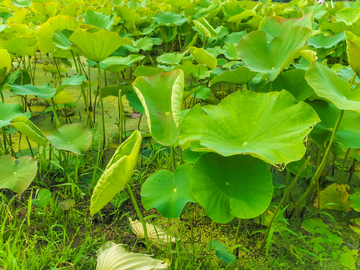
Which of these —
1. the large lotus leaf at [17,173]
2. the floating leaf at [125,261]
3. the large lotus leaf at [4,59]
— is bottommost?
the floating leaf at [125,261]

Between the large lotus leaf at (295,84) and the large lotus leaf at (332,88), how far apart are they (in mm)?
165

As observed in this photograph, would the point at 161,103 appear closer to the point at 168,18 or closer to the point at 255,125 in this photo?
Answer: the point at 255,125

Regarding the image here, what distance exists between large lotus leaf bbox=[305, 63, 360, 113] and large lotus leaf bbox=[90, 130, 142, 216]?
489 millimetres

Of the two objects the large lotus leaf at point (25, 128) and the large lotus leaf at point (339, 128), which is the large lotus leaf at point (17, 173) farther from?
the large lotus leaf at point (339, 128)

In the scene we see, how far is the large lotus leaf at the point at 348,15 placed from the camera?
1.96 meters

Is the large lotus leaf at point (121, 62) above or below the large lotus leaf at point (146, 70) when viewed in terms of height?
below

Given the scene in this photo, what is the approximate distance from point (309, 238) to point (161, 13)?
6.75 feet

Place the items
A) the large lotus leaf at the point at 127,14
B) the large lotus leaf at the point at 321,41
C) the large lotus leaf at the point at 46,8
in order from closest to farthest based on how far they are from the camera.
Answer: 1. the large lotus leaf at the point at 321,41
2. the large lotus leaf at the point at 46,8
3. the large lotus leaf at the point at 127,14

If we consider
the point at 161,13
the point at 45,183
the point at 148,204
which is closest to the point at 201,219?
the point at 148,204

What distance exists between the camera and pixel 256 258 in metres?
1.03

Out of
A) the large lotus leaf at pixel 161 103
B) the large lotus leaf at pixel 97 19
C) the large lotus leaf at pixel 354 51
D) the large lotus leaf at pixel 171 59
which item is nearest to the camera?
the large lotus leaf at pixel 354 51

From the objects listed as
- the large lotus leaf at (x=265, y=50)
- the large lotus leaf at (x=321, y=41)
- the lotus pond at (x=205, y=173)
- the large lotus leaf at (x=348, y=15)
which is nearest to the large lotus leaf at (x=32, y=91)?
the lotus pond at (x=205, y=173)

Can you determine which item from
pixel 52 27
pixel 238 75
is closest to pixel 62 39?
pixel 52 27

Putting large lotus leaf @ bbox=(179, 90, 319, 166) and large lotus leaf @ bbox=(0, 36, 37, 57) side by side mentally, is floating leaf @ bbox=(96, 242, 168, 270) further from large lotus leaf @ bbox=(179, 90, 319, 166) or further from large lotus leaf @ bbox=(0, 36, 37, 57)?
large lotus leaf @ bbox=(0, 36, 37, 57)
